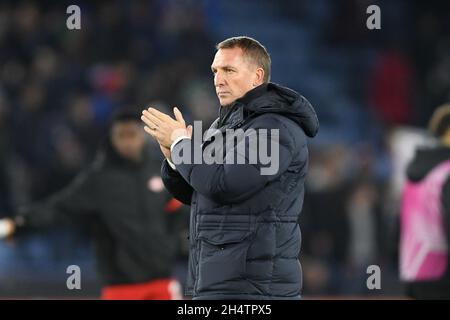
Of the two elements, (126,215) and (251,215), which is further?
(126,215)

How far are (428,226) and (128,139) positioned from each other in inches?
77.4

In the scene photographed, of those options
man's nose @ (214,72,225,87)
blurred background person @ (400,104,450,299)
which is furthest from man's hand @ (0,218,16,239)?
man's nose @ (214,72,225,87)

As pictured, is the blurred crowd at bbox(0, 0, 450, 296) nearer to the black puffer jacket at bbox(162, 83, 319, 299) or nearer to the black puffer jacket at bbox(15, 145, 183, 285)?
the black puffer jacket at bbox(15, 145, 183, 285)

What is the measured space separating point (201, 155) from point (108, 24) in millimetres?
8750

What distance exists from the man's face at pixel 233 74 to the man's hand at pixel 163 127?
0.73ft

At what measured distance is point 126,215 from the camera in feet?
22.6

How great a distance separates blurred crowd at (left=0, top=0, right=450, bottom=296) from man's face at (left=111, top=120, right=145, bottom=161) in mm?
3512

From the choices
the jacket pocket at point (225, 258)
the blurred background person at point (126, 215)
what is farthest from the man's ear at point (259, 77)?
the blurred background person at point (126, 215)

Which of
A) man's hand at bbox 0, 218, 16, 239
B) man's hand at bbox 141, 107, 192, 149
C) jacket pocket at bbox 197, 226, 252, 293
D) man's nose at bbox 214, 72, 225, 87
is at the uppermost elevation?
man's nose at bbox 214, 72, 225, 87

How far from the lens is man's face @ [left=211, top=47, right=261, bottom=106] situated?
14.5ft

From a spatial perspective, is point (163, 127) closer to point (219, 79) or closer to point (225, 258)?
point (219, 79)

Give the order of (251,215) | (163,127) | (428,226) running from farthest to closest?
1. (428,226)
2. (163,127)
3. (251,215)

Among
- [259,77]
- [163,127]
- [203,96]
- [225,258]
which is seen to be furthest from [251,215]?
[203,96]
